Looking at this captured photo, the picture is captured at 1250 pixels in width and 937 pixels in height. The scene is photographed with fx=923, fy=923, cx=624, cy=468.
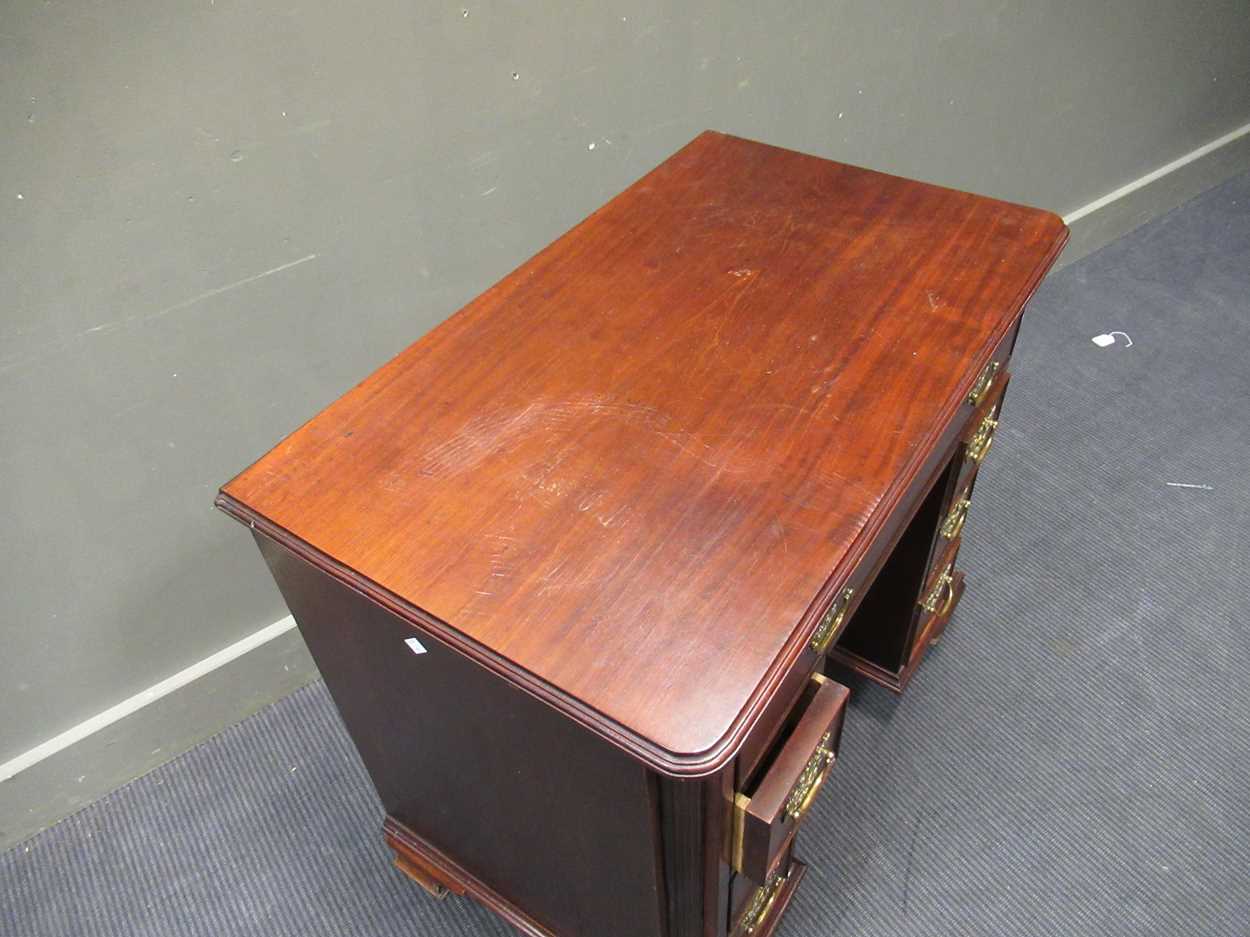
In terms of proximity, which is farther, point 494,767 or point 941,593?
point 941,593

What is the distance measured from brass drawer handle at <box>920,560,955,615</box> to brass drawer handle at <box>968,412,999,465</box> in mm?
216

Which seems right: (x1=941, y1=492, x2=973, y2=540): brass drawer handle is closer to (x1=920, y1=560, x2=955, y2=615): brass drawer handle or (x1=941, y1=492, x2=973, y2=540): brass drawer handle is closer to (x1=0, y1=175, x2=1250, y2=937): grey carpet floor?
(x1=920, y1=560, x2=955, y2=615): brass drawer handle

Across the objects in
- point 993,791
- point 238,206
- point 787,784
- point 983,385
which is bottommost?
point 993,791

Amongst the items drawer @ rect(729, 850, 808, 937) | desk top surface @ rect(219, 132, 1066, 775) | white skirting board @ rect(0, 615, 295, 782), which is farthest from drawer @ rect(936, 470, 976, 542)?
white skirting board @ rect(0, 615, 295, 782)

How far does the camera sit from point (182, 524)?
1165 millimetres

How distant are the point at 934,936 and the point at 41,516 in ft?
3.78

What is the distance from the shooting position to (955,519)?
3.80ft

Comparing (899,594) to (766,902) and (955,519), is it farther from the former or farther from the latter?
→ (766,902)

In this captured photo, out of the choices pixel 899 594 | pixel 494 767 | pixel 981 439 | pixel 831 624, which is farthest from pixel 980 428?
pixel 494 767

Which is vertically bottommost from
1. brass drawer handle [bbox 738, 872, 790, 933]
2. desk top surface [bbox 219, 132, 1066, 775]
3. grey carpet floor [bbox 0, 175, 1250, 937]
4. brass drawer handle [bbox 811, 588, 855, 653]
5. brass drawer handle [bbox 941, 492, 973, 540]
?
grey carpet floor [bbox 0, 175, 1250, 937]

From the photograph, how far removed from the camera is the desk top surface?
625mm

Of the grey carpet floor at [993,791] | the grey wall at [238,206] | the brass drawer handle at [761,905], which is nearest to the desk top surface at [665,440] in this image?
the grey wall at [238,206]

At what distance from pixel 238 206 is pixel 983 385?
80 centimetres

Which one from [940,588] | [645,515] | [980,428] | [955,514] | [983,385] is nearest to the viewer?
[645,515]
